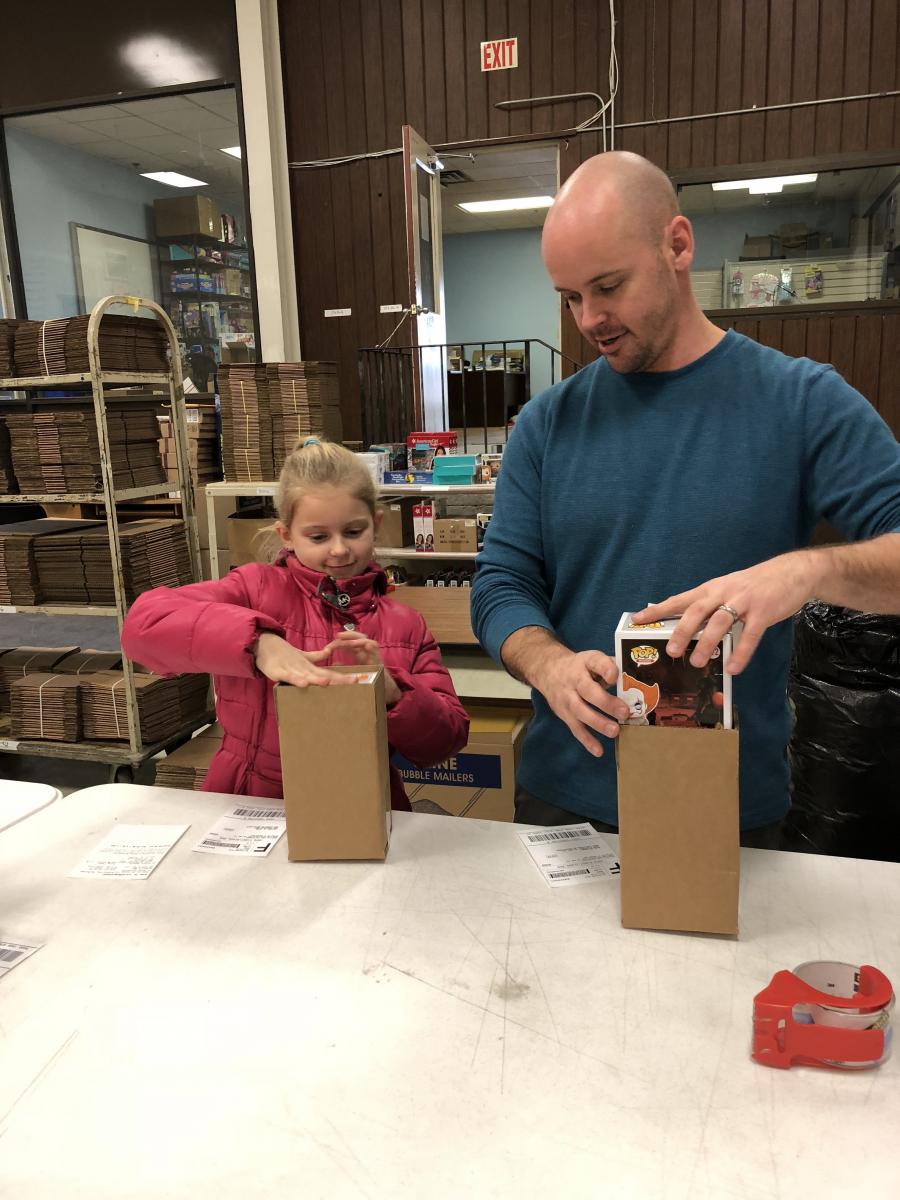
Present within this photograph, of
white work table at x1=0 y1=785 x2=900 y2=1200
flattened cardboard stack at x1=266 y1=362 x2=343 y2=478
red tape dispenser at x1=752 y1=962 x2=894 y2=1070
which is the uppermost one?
flattened cardboard stack at x1=266 y1=362 x2=343 y2=478

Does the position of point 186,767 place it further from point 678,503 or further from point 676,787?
point 676,787

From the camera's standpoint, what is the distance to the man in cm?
130

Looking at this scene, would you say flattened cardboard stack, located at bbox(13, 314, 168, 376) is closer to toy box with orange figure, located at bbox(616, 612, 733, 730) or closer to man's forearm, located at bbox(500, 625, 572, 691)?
man's forearm, located at bbox(500, 625, 572, 691)

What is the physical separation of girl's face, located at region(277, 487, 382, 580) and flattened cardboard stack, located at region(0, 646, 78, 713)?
2331 millimetres

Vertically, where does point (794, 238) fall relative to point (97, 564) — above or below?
above

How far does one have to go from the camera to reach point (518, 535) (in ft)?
4.84

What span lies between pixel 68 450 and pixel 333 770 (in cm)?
255

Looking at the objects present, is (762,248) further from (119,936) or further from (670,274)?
(119,936)

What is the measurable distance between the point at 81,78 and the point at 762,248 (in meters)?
4.16

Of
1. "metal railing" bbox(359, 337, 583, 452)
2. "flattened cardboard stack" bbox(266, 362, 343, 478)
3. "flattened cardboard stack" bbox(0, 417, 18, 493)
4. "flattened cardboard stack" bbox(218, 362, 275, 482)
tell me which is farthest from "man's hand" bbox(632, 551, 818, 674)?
"metal railing" bbox(359, 337, 583, 452)

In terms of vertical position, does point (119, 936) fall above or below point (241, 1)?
below

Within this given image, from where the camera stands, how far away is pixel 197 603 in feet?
4.69

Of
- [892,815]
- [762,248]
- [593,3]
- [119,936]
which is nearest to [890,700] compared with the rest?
[892,815]

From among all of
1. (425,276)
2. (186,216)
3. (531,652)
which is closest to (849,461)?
(531,652)
